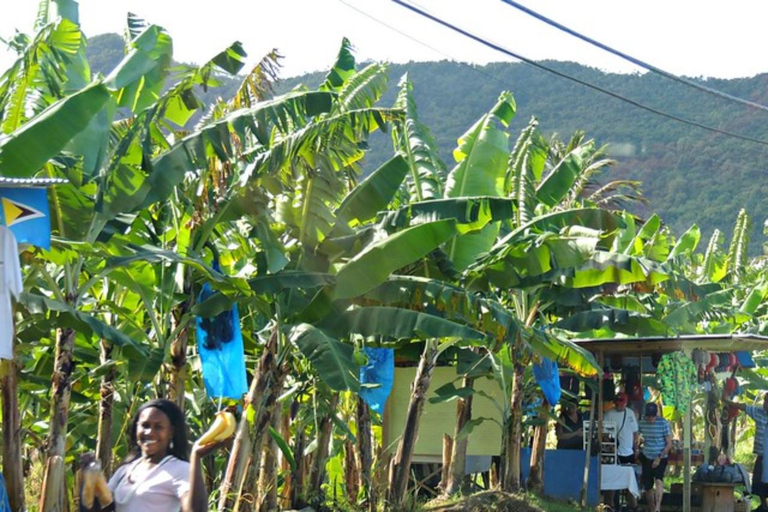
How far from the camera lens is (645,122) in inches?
2422

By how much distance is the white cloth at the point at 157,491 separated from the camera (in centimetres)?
550

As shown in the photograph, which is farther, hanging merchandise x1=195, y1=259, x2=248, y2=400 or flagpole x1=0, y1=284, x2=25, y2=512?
hanging merchandise x1=195, y1=259, x2=248, y2=400

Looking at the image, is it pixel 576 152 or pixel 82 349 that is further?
pixel 576 152

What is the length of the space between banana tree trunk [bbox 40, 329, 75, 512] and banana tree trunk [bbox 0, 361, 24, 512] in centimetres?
21

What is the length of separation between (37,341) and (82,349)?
0.52 metres

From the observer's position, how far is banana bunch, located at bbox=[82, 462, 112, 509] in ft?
18.0

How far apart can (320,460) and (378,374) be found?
1.16 metres

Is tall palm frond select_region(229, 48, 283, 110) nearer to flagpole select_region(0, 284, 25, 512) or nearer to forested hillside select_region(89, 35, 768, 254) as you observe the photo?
flagpole select_region(0, 284, 25, 512)

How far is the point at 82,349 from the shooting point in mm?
12102

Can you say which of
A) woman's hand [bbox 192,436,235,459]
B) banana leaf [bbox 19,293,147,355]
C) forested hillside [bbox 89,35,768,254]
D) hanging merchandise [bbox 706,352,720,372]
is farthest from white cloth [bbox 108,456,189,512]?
forested hillside [bbox 89,35,768,254]

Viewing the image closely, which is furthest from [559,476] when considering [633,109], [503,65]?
[503,65]

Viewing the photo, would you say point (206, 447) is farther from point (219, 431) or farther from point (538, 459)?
point (538, 459)

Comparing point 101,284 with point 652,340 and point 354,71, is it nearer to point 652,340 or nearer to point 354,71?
point 354,71

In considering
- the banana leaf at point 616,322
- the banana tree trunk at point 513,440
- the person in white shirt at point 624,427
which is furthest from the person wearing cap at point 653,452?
the banana tree trunk at point 513,440
